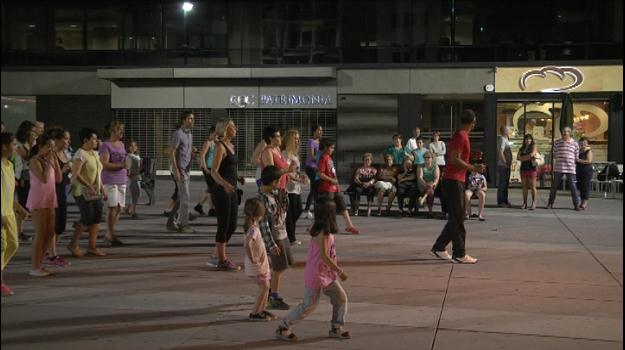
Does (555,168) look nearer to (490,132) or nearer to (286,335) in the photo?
(490,132)

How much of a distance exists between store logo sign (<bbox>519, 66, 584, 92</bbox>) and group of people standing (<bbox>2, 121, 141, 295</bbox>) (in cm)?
1513

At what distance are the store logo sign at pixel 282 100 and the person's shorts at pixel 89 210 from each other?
14825 mm

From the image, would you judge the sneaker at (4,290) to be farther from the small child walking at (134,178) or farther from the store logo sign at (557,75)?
the store logo sign at (557,75)

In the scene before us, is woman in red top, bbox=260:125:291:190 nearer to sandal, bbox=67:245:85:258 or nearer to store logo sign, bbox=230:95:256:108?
sandal, bbox=67:245:85:258

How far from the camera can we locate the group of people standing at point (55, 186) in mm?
6691

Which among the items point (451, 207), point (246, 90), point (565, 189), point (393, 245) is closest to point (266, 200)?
point (451, 207)

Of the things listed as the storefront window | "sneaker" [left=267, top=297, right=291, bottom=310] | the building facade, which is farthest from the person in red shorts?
the storefront window

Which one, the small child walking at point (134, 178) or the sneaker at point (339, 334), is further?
the small child walking at point (134, 178)

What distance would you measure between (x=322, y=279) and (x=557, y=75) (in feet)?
59.7

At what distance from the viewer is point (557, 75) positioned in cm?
2192

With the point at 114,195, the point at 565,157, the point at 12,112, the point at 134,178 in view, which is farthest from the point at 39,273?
the point at 565,157

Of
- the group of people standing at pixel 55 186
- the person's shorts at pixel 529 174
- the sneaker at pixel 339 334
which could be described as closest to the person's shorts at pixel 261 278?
the sneaker at pixel 339 334

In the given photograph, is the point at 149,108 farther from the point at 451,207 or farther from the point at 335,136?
the point at 451,207

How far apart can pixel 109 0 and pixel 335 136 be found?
1579 centimetres
